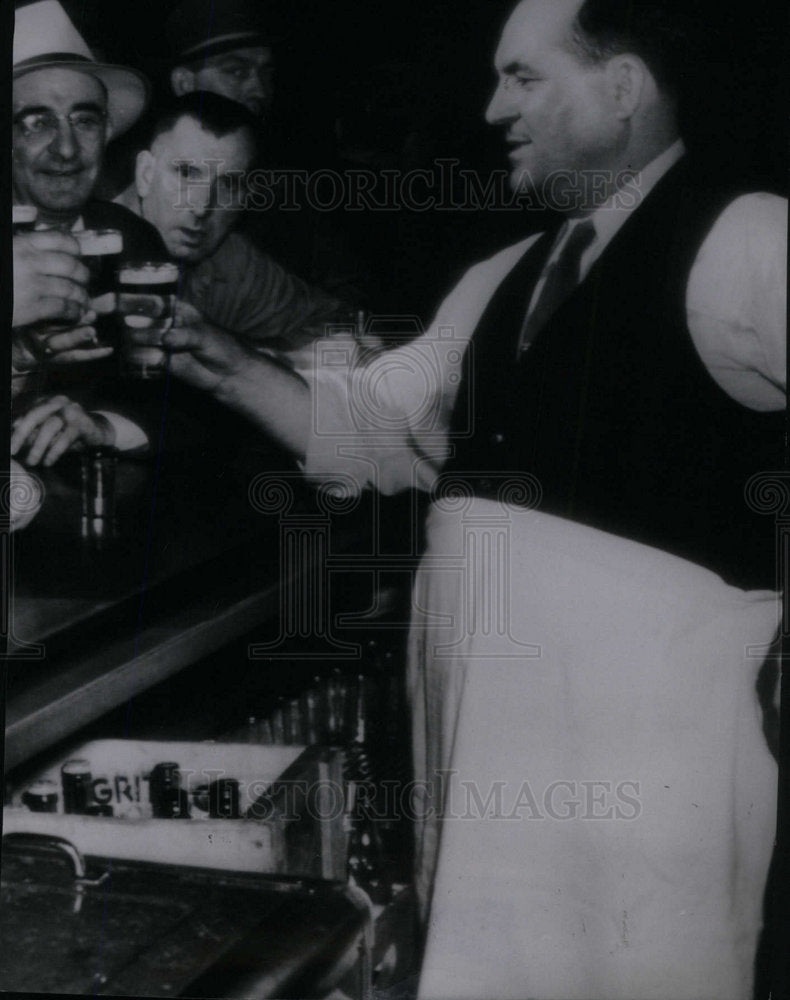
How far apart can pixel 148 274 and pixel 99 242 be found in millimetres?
135

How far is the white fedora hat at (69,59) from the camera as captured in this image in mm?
2529

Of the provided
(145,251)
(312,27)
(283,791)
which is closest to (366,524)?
(283,791)

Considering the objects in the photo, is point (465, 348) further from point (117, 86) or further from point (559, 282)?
point (117, 86)

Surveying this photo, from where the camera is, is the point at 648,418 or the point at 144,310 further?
the point at 144,310

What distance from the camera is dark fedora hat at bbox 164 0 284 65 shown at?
8.16 feet

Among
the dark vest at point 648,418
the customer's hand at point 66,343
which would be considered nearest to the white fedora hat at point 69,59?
the customer's hand at point 66,343

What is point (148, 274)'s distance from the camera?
2553 mm

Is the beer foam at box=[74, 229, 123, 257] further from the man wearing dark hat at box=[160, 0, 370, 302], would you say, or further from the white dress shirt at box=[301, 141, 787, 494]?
the white dress shirt at box=[301, 141, 787, 494]

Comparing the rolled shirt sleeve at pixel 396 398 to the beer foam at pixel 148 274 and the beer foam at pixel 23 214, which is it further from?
the beer foam at pixel 23 214

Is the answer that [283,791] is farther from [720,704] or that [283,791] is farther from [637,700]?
[720,704]

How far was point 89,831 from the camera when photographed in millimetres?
2545

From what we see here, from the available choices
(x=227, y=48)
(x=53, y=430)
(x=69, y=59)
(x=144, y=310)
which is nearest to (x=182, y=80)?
(x=227, y=48)

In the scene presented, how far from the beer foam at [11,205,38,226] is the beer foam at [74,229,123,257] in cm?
11

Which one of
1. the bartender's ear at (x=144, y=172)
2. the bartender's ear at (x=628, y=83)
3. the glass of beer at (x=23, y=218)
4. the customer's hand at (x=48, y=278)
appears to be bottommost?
the customer's hand at (x=48, y=278)
